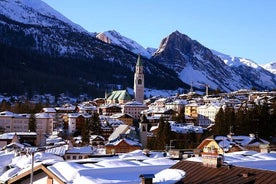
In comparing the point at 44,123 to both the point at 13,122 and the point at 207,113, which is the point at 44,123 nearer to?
the point at 13,122

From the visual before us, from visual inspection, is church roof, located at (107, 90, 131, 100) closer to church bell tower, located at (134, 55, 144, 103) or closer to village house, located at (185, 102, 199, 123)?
church bell tower, located at (134, 55, 144, 103)

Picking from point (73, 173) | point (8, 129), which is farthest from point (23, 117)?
point (73, 173)

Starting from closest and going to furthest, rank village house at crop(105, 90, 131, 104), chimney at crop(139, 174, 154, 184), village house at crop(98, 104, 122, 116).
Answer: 1. chimney at crop(139, 174, 154, 184)
2. village house at crop(98, 104, 122, 116)
3. village house at crop(105, 90, 131, 104)

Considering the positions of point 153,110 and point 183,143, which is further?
point 153,110

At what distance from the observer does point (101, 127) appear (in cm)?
10106

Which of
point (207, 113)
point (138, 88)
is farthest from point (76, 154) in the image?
point (138, 88)

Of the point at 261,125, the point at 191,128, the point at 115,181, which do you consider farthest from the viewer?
the point at 191,128

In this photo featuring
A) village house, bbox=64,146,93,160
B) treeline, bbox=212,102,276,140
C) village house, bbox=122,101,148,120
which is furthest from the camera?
village house, bbox=122,101,148,120

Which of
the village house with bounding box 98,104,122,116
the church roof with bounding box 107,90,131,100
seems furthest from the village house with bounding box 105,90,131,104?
the village house with bounding box 98,104,122,116

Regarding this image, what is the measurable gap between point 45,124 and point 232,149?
6936 cm

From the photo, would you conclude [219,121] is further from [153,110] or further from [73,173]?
[73,173]

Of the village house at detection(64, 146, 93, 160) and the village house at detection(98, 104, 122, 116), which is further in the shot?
the village house at detection(98, 104, 122, 116)

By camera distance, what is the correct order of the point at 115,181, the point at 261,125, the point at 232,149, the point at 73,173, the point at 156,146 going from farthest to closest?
the point at 261,125
the point at 156,146
the point at 232,149
the point at 73,173
the point at 115,181

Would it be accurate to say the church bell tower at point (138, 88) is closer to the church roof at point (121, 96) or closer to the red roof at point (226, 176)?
the church roof at point (121, 96)
